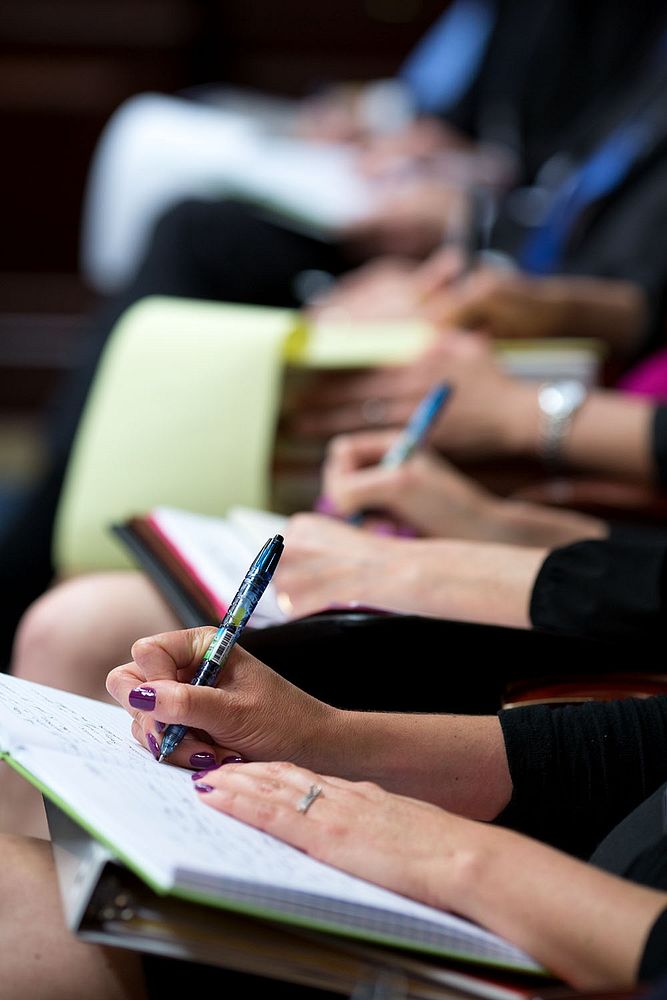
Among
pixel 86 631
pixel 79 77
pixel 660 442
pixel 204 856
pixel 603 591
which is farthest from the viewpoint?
pixel 79 77

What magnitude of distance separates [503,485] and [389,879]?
0.88 m

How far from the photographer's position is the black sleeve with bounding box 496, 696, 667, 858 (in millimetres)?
778

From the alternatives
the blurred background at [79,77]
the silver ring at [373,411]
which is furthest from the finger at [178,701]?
the blurred background at [79,77]

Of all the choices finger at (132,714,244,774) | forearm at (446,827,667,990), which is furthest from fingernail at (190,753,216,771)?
forearm at (446,827,667,990)

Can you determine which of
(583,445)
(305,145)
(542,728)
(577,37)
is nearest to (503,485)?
(583,445)

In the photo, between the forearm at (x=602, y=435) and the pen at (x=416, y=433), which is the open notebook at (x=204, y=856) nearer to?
the pen at (x=416, y=433)

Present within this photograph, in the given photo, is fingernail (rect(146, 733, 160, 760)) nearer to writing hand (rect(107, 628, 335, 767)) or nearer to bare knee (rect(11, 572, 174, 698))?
writing hand (rect(107, 628, 335, 767))

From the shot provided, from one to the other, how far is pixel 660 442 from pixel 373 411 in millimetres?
307

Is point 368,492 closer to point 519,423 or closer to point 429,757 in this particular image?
point 519,423

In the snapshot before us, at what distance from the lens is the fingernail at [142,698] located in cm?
68

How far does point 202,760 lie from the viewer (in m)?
0.72

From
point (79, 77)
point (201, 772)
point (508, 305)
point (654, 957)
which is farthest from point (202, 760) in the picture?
point (79, 77)

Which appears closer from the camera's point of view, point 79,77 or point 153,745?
point 153,745

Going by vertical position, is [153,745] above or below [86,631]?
above
